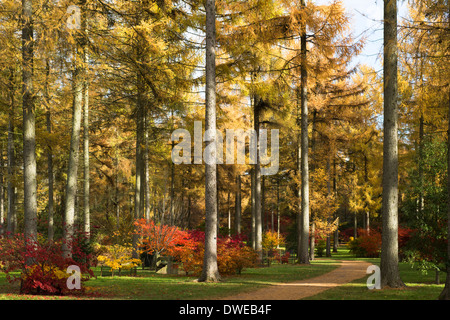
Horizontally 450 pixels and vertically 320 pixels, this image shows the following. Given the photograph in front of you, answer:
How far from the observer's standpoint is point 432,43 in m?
8.57

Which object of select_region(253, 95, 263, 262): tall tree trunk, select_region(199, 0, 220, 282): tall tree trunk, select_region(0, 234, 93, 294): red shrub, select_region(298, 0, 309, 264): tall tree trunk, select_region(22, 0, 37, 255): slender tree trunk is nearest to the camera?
select_region(0, 234, 93, 294): red shrub

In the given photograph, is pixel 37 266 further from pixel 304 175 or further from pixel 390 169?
pixel 304 175

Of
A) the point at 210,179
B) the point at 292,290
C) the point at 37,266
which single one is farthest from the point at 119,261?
the point at 292,290

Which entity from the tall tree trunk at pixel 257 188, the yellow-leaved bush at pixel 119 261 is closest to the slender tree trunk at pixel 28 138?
the yellow-leaved bush at pixel 119 261

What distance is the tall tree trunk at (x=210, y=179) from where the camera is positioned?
11.1 metres

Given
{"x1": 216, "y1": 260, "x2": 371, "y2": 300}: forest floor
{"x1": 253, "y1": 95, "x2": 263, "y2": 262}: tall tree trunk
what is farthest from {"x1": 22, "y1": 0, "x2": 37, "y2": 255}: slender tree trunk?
{"x1": 253, "y1": 95, "x2": 263, "y2": 262}: tall tree trunk

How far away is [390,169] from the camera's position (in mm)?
9258

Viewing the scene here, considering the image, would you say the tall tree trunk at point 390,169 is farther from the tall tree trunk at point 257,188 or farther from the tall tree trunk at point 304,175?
the tall tree trunk at point 257,188

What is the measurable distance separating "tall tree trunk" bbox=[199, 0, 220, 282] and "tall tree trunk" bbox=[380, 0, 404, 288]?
14.5 ft

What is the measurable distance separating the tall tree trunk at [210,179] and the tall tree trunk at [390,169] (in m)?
4.41

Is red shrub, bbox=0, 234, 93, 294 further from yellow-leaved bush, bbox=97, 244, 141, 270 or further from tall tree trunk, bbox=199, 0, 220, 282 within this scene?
yellow-leaved bush, bbox=97, 244, 141, 270

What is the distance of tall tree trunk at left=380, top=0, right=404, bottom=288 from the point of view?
30.0 feet
